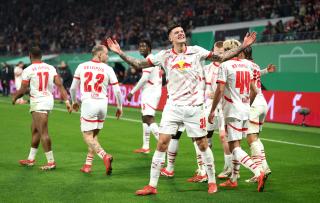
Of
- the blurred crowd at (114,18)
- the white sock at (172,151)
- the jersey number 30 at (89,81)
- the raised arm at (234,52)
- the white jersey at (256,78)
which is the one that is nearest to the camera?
the raised arm at (234,52)

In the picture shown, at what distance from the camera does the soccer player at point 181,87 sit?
25.0 ft

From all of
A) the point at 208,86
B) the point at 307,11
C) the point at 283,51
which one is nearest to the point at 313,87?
the point at 283,51

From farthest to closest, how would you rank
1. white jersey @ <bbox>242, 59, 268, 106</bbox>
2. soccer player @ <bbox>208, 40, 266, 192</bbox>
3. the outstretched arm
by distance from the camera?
white jersey @ <bbox>242, 59, 268, 106</bbox>, soccer player @ <bbox>208, 40, 266, 192</bbox>, the outstretched arm

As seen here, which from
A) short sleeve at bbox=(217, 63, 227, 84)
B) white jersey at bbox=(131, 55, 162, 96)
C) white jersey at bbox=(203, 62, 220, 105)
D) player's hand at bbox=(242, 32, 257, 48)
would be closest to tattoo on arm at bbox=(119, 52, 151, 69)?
short sleeve at bbox=(217, 63, 227, 84)

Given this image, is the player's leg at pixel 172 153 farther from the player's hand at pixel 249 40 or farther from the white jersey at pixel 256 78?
the player's hand at pixel 249 40

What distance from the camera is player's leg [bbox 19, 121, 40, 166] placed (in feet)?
33.4

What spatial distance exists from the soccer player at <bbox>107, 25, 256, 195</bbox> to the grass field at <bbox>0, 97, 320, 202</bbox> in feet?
2.59

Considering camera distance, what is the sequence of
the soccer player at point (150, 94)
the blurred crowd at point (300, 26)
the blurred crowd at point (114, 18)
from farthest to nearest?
the blurred crowd at point (114, 18)
the blurred crowd at point (300, 26)
the soccer player at point (150, 94)

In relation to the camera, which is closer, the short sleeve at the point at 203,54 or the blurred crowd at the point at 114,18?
the short sleeve at the point at 203,54

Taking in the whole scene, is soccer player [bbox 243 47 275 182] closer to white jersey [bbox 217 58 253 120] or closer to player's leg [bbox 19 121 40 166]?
white jersey [bbox 217 58 253 120]

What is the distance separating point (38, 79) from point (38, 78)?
0.02 metres

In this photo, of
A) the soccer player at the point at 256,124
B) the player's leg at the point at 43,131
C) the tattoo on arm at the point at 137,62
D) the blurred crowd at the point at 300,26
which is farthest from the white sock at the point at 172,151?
the blurred crowd at the point at 300,26

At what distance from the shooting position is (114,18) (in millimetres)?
45531

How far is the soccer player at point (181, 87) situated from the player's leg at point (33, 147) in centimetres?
323
